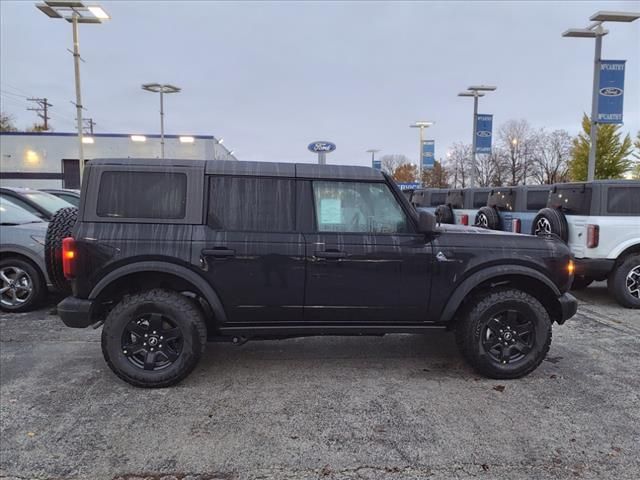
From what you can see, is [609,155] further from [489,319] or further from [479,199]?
[489,319]

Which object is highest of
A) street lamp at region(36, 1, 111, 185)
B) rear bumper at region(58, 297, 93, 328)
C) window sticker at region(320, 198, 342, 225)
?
street lamp at region(36, 1, 111, 185)

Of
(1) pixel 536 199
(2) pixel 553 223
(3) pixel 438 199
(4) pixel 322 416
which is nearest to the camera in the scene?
(4) pixel 322 416

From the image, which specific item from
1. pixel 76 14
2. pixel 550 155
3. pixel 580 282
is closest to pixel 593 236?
pixel 580 282

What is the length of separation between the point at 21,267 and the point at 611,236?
823 centimetres

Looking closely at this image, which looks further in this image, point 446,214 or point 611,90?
point 446,214

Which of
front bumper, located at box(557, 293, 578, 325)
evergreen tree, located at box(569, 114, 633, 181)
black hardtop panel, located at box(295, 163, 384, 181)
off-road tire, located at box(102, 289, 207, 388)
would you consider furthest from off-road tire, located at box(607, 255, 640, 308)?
evergreen tree, located at box(569, 114, 633, 181)

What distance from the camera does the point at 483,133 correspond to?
20.3 metres

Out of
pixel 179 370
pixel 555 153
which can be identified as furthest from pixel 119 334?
pixel 555 153

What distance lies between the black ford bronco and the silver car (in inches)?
91.0

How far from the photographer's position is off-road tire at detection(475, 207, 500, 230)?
401 inches

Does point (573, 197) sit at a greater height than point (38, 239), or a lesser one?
greater

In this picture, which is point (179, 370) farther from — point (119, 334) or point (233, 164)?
point (233, 164)

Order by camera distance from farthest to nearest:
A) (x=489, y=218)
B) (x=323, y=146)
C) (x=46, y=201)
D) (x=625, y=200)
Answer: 1. (x=323, y=146)
2. (x=489, y=218)
3. (x=46, y=201)
4. (x=625, y=200)

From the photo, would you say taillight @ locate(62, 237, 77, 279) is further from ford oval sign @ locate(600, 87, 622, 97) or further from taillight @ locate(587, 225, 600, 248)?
ford oval sign @ locate(600, 87, 622, 97)
